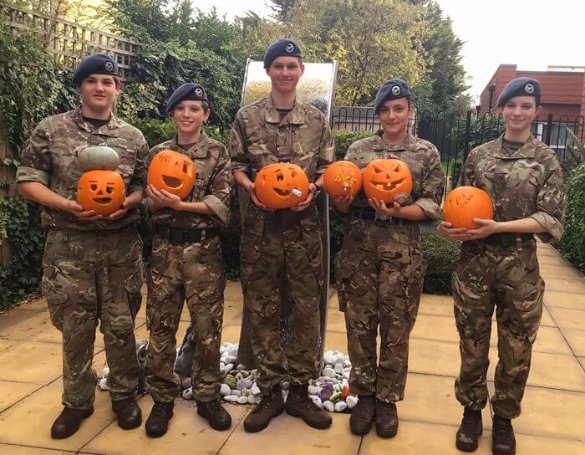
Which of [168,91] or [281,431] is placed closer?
[281,431]

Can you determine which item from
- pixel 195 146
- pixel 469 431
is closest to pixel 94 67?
pixel 195 146

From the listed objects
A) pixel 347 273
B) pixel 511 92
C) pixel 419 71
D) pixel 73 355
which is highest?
pixel 419 71

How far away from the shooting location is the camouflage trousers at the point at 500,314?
3.27 metres

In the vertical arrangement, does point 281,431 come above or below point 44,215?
below

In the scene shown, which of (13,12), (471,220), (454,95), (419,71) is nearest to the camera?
(471,220)

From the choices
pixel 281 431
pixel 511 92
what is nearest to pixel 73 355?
pixel 281 431

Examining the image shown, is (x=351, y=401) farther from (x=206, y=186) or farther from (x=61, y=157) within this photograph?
(x=61, y=157)

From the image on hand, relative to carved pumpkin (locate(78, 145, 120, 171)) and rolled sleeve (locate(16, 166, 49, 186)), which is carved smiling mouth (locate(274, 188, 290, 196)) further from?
rolled sleeve (locate(16, 166, 49, 186))

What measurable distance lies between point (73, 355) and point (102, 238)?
768mm

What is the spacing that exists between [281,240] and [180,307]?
779 mm

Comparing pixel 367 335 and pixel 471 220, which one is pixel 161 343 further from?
pixel 471 220

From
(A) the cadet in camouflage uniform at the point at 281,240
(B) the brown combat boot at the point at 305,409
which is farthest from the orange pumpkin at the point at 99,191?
(B) the brown combat boot at the point at 305,409

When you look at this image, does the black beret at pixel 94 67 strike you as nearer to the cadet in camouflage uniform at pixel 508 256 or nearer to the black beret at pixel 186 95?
the black beret at pixel 186 95

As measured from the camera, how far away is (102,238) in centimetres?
354
